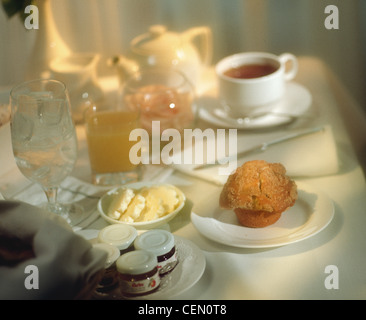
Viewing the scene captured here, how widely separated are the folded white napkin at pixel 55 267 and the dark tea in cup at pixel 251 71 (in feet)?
1.65

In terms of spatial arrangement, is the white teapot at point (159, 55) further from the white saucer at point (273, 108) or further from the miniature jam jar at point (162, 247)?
the miniature jam jar at point (162, 247)

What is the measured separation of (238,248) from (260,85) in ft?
1.22

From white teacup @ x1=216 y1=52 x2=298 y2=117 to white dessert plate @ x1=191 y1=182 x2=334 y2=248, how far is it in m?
0.26

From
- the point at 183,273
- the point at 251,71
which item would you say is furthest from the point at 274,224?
the point at 251,71

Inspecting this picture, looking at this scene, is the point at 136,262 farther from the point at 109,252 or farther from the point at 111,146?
the point at 111,146

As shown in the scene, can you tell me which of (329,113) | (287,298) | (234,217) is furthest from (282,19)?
(287,298)

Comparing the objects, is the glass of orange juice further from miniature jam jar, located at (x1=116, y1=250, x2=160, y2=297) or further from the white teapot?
miniature jam jar, located at (x1=116, y1=250, x2=160, y2=297)

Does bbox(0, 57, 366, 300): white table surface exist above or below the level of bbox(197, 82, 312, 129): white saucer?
below

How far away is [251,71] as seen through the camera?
1019 mm

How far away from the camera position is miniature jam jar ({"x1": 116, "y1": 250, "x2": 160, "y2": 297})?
59cm

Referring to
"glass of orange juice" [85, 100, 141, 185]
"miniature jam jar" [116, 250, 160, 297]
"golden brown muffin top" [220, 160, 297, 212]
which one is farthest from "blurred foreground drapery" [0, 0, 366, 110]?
"miniature jam jar" [116, 250, 160, 297]

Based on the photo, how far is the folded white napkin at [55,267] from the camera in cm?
59

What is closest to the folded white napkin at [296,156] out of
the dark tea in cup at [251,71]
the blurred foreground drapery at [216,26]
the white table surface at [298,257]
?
the white table surface at [298,257]
